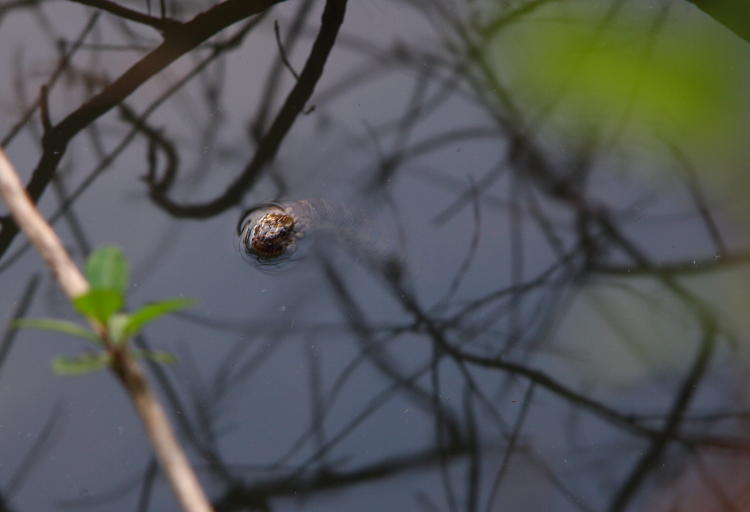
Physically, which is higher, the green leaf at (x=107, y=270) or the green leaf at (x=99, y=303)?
the green leaf at (x=107, y=270)

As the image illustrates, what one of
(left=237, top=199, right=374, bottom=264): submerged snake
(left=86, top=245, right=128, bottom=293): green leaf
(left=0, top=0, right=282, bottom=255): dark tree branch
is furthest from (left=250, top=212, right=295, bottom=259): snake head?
(left=86, top=245, right=128, bottom=293): green leaf

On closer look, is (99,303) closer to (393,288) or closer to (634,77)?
(393,288)

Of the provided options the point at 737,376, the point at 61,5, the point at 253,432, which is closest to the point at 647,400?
the point at 737,376

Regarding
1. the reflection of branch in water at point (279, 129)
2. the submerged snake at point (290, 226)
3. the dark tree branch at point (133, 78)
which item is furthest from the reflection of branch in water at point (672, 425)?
the dark tree branch at point (133, 78)

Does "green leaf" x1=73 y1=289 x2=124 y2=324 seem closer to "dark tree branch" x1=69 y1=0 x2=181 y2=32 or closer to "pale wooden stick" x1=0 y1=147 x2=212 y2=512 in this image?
"pale wooden stick" x1=0 y1=147 x2=212 y2=512

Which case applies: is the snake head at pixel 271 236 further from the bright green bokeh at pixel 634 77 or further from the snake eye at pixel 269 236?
the bright green bokeh at pixel 634 77

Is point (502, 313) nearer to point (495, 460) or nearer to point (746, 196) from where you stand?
point (495, 460)

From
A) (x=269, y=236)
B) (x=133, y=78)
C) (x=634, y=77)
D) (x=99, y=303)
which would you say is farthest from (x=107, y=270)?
(x=634, y=77)
